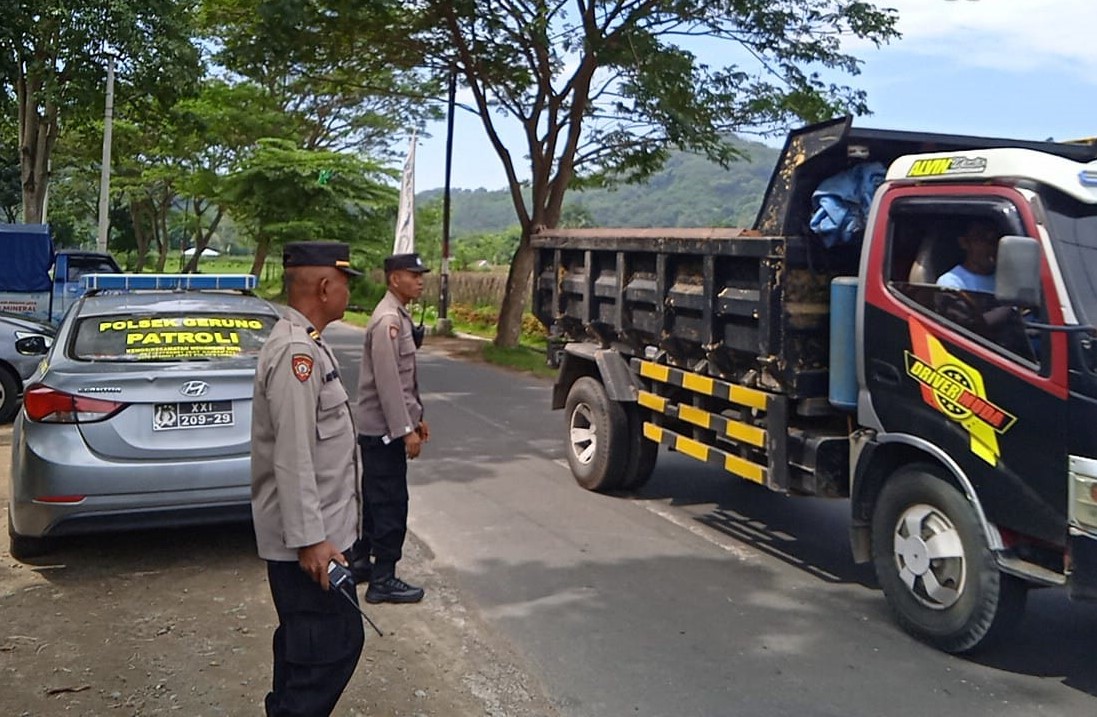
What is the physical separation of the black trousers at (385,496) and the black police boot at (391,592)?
0.12 feet

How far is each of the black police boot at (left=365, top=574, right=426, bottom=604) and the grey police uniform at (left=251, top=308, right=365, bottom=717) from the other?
2.01 meters

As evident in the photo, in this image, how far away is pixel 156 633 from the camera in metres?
4.73

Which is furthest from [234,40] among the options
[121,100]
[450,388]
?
[450,388]

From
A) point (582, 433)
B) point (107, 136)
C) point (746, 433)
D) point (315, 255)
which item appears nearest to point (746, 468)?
point (746, 433)

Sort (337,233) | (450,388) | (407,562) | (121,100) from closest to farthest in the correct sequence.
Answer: (407,562)
(450,388)
(121,100)
(337,233)

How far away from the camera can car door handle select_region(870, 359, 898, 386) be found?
497 cm

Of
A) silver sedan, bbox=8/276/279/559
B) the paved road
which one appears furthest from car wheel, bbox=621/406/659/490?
silver sedan, bbox=8/276/279/559

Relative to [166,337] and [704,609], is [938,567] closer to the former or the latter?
[704,609]

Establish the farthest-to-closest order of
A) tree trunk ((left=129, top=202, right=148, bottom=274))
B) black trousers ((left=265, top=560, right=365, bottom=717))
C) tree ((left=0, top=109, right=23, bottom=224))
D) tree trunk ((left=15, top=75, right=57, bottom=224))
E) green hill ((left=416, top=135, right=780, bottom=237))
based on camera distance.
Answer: green hill ((left=416, top=135, right=780, bottom=237)) → tree trunk ((left=129, top=202, right=148, bottom=274)) → tree ((left=0, top=109, right=23, bottom=224)) → tree trunk ((left=15, top=75, right=57, bottom=224)) → black trousers ((left=265, top=560, right=365, bottom=717))

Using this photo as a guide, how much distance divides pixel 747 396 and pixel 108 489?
11.8 ft

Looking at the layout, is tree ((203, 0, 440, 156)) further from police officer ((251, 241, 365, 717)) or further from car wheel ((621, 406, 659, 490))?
police officer ((251, 241, 365, 717))

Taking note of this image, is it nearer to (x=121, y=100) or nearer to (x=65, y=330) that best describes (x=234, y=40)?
(x=121, y=100)

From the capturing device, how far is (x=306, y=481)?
2.98 meters

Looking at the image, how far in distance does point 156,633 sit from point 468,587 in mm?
1611
